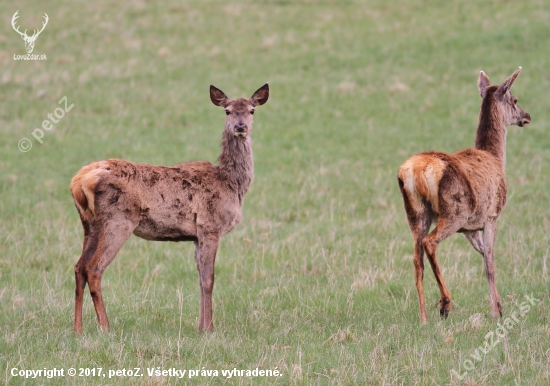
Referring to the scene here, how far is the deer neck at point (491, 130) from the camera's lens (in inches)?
338

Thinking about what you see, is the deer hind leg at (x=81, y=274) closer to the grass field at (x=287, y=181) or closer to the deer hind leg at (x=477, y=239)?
the grass field at (x=287, y=181)

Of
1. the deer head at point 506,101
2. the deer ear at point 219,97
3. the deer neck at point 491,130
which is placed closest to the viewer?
the deer ear at point 219,97

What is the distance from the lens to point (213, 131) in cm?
1722

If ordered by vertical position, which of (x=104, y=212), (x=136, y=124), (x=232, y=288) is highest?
(x=136, y=124)

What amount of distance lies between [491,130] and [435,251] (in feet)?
6.75

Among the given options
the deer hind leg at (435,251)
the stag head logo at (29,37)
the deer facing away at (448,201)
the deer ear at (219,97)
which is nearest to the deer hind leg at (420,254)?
the deer facing away at (448,201)

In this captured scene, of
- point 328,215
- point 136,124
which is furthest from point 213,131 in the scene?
point 328,215

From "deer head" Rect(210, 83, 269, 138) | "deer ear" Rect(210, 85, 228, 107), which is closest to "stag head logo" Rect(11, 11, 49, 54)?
"deer ear" Rect(210, 85, 228, 107)

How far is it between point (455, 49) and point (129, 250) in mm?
14001

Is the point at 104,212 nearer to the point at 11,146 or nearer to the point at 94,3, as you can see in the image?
the point at 11,146

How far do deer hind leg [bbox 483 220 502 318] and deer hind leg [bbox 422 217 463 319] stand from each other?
21.4 inches

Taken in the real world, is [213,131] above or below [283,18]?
below

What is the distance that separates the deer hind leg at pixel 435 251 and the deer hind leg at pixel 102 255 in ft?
9.06

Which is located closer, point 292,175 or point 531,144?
point 292,175
